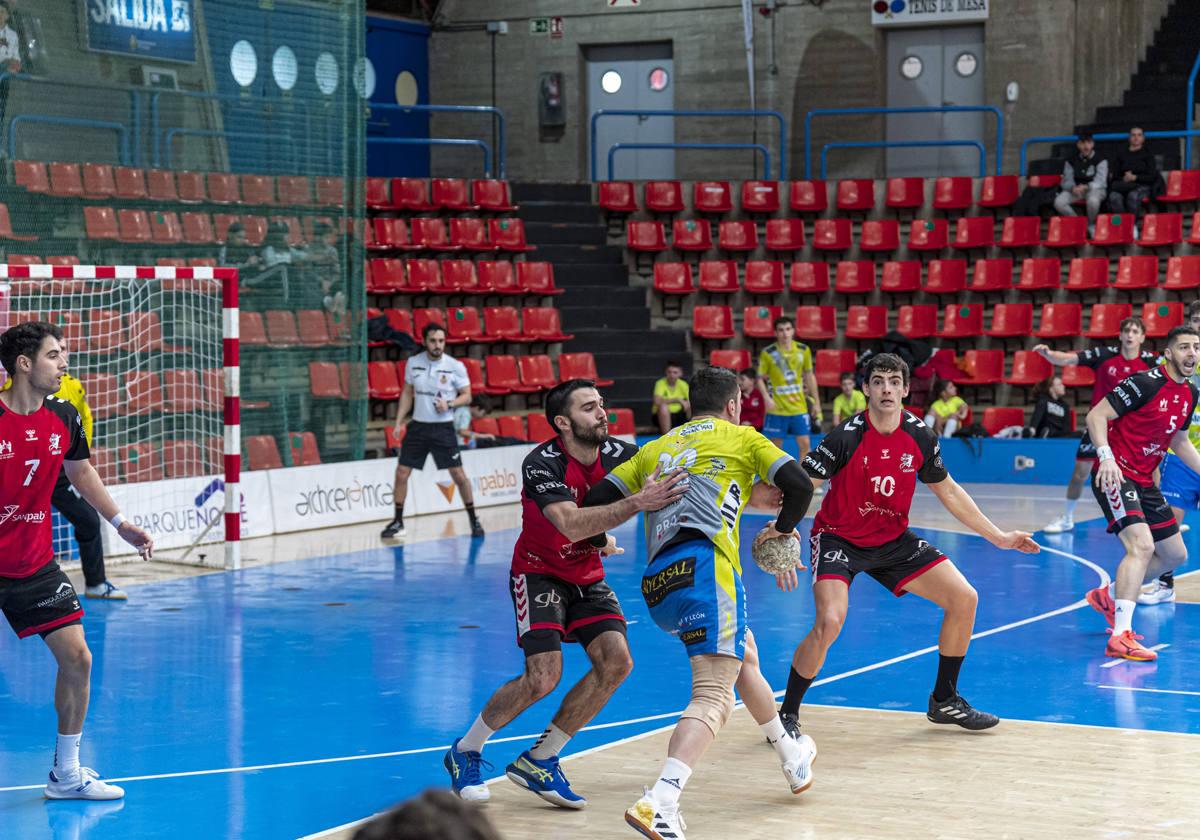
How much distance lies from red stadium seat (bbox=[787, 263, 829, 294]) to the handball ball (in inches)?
695

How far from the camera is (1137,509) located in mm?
9945

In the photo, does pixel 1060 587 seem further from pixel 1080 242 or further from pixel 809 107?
pixel 809 107

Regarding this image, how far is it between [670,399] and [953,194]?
20.0 ft

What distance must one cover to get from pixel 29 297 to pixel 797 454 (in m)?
10.3

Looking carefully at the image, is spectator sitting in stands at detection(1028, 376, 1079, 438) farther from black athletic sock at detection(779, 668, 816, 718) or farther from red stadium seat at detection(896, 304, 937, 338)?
black athletic sock at detection(779, 668, 816, 718)

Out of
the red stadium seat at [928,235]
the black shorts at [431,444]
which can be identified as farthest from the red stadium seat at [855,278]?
the black shorts at [431,444]

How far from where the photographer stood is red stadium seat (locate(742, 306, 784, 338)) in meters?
23.7

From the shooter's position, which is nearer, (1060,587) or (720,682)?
(720,682)

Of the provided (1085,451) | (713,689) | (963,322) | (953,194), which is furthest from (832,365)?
(713,689)

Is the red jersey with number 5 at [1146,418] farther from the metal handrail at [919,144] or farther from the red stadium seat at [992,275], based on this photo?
the metal handrail at [919,144]

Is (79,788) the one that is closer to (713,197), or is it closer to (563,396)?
(563,396)

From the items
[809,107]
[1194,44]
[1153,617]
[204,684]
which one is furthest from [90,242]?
[1194,44]

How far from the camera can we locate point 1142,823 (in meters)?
6.32

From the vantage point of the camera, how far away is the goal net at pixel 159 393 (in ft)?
46.2
